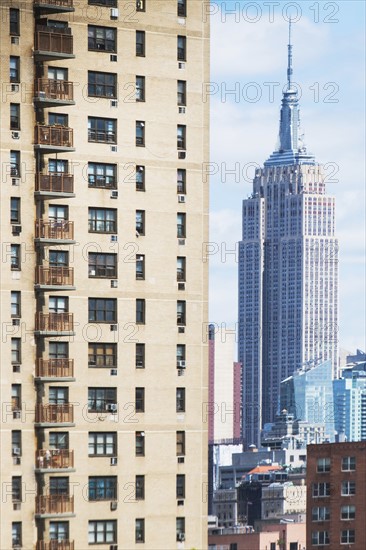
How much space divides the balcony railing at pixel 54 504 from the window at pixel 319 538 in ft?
149

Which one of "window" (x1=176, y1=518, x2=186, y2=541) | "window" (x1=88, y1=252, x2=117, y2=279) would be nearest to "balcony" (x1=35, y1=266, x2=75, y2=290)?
"window" (x1=88, y1=252, x2=117, y2=279)

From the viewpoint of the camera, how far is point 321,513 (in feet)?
365

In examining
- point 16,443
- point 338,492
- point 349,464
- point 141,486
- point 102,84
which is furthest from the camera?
point 338,492

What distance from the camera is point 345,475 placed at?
10944 cm

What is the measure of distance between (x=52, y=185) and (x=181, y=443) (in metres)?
11.7

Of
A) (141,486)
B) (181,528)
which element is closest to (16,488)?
(141,486)

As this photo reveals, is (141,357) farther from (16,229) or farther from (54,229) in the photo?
(16,229)

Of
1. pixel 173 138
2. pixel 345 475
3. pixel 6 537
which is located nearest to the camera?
pixel 6 537

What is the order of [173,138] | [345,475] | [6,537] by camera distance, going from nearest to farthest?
[6,537]
[173,138]
[345,475]

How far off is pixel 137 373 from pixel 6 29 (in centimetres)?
1444

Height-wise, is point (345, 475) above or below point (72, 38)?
below

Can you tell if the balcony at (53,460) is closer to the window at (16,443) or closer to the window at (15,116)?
the window at (16,443)

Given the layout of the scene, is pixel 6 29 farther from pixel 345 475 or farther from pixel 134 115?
pixel 345 475

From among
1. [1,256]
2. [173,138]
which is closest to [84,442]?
[1,256]
